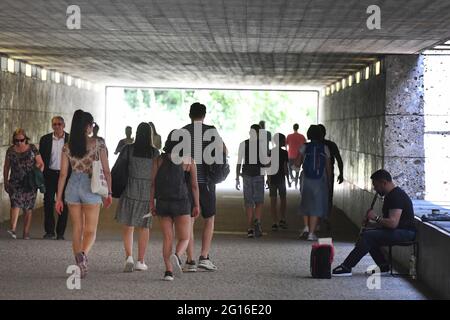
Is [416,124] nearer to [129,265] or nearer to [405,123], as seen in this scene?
[405,123]

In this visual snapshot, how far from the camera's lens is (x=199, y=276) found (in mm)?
11328

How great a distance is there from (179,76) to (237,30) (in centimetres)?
1328

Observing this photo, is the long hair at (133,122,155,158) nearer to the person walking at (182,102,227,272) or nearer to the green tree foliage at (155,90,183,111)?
the person walking at (182,102,227,272)

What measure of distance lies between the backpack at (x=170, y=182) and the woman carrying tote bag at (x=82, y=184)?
585 millimetres

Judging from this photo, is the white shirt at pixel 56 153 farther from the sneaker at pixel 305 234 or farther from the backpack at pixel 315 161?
the sneaker at pixel 305 234

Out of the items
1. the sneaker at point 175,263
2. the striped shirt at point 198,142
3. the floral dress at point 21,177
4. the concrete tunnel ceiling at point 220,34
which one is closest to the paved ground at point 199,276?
the sneaker at point 175,263

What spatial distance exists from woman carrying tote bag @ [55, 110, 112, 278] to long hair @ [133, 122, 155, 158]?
482 millimetres

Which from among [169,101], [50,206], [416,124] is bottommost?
[50,206]

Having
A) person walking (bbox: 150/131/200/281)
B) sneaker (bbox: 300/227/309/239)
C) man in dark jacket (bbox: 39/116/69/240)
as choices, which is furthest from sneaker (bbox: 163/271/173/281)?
sneaker (bbox: 300/227/309/239)

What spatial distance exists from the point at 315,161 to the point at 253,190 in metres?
1.13

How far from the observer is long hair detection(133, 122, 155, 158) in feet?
37.3

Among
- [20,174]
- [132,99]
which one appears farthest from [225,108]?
[20,174]
